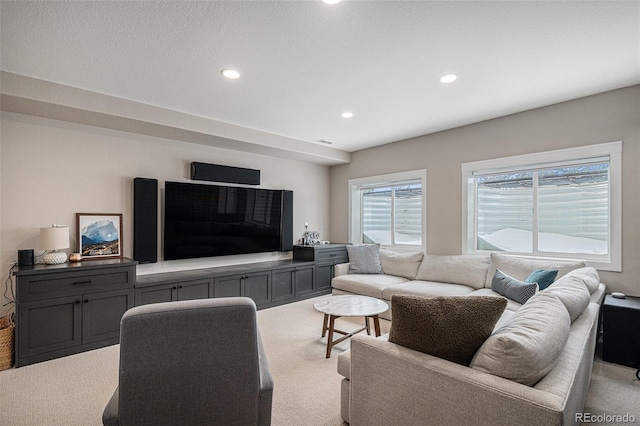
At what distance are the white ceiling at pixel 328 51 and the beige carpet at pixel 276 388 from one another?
2.56 m

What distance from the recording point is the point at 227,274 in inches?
162

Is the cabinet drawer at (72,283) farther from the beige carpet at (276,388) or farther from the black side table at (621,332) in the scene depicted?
the black side table at (621,332)

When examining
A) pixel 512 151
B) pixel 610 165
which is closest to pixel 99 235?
pixel 512 151

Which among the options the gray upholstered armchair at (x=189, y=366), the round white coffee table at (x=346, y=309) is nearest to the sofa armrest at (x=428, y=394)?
the gray upholstered armchair at (x=189, y=366)

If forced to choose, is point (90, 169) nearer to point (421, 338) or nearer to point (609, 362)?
point (421, 338)

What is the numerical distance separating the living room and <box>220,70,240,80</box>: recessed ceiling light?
0.06 m

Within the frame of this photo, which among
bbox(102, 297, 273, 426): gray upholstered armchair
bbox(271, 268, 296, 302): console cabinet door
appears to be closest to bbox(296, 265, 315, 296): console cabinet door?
bbox(271, 268, 296, 302): console cabinet door

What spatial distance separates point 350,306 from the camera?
312 cm

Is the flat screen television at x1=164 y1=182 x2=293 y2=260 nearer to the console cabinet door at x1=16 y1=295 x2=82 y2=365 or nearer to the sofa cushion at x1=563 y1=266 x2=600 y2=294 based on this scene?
the console cabinet door at x1=16 y1=295 x2=82 y2=365

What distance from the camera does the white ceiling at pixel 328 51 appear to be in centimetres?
200

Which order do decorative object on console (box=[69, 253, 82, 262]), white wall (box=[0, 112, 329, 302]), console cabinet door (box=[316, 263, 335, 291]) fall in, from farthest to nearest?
1. console cabinet door (box=[316, 263, 335, 291])
2. decorative object on console (box=[69, 253, 82, 262])
3. white wall (box=[0, 112, 329, 302])

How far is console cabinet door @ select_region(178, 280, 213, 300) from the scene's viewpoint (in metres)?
3.73

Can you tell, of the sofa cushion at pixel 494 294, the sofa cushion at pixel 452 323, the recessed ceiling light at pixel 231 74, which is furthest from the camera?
the sofa cushion at pixel 494 294

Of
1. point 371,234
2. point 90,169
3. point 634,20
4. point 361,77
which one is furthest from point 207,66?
point 371,234
